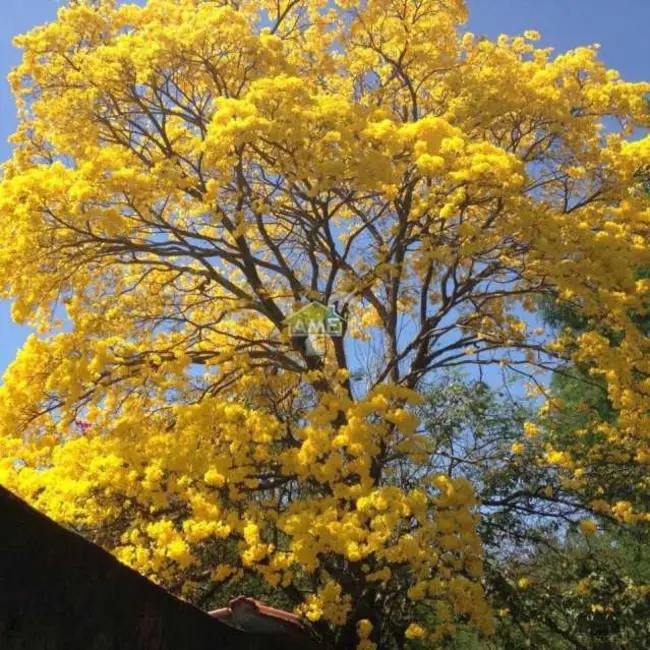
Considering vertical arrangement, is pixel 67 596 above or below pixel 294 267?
below

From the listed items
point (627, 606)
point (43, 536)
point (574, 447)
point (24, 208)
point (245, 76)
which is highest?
point (245, 76)

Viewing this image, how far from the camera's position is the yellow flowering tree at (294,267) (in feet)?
18.7

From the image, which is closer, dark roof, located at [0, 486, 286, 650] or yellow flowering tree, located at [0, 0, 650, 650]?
dark roof, located at [0, 486, 286, 650]

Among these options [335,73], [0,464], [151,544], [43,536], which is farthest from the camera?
[335,73]

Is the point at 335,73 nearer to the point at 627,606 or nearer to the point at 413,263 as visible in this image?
the point at 413,263

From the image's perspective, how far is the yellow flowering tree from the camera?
571 cm

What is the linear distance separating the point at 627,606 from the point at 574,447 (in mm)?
1587

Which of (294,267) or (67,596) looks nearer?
(67,596)

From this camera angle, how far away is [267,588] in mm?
7734

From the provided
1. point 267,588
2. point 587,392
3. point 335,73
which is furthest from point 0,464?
point 587,392

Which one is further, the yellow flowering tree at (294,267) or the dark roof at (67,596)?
the yellow flowering tree at (294,267)

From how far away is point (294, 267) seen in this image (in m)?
8.62

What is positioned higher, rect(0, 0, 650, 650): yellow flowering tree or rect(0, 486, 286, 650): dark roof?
rect(0, 0, 650, 650): yellow flowering tree

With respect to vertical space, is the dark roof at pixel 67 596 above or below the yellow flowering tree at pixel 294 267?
below
